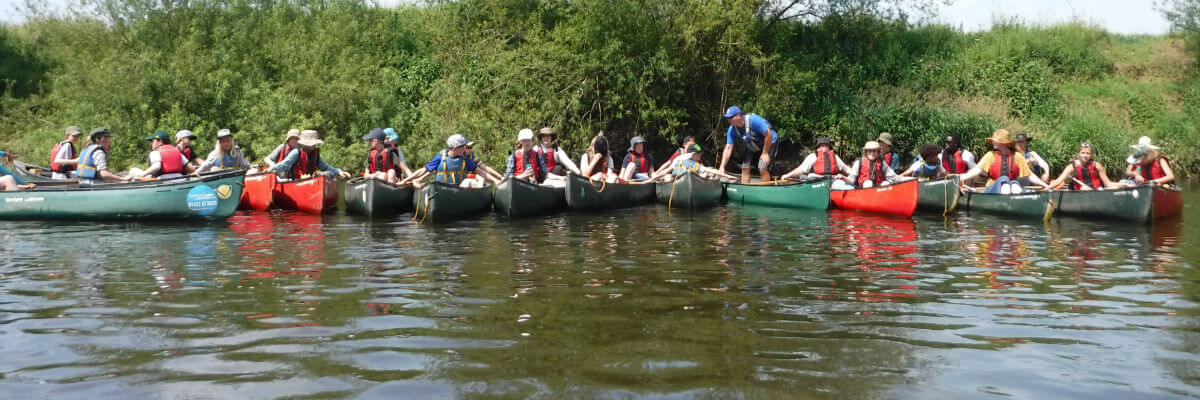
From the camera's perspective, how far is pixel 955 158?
14.2 m

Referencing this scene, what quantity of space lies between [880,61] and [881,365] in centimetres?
2350

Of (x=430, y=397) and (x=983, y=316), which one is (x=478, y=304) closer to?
(x=430, y=397)

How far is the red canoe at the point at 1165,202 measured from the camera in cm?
1149

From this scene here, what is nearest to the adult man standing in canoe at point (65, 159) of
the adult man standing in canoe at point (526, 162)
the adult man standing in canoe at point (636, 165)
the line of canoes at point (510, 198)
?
the line of canoes at point (510, 198)

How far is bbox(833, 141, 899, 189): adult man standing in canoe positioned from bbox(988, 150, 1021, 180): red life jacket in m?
1.33

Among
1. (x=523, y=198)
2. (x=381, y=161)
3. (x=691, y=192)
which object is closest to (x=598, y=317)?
(x=523, y=198)

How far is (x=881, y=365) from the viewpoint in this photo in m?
4.62

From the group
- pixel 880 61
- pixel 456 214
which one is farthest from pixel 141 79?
pixel 880 61

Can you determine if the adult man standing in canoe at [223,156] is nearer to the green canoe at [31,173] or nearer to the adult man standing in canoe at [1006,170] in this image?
the green canoe at [31,173]

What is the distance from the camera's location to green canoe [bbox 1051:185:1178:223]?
11.4m

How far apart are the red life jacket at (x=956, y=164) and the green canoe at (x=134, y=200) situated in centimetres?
1018

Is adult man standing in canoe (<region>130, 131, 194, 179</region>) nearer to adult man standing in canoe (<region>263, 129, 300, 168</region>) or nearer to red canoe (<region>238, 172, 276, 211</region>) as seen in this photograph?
red canoe (<region>238, 172, 276, 211</region>)

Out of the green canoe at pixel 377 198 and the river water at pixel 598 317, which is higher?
the green canoe at pixel 377 198

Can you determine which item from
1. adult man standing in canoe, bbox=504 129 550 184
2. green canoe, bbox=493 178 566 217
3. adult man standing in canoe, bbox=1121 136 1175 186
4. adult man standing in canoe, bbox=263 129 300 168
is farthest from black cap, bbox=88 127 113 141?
adult man standing in canoe, bbox=1121 136 1175 186
